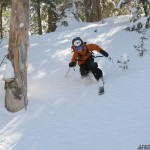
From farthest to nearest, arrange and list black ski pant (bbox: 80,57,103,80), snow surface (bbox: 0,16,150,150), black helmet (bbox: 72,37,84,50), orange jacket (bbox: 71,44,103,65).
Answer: orange jacket (bbox: 71,44,103,65) < black helmet (bbox: 72,37,84,50) < black ski pant (bbox: 80,57,103,80) < snow surface (bbox: 0,16,150,150)

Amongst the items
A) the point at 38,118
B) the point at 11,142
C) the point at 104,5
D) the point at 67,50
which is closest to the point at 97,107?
the point at 38,118

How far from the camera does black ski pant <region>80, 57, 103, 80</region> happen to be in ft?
28.7

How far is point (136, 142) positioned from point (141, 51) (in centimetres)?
450

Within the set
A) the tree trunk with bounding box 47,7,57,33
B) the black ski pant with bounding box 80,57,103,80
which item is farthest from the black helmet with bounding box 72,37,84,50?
the tree trunk with bounding box 47,7,57,33

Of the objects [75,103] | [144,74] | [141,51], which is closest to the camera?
[75,103]

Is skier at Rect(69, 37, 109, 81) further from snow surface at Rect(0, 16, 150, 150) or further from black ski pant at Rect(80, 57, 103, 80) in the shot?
snow surface at Rect(0, 16, 150, 150)

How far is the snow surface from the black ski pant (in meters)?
0.21

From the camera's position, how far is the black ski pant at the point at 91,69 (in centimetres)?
875

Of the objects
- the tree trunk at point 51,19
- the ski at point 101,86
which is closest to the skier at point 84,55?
the ski at point 101,86

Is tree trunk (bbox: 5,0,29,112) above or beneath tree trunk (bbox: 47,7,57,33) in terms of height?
beneath

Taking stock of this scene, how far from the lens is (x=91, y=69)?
8938 millimetres

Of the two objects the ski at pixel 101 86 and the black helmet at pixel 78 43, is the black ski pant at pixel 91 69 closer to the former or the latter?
the ski at pixel 101 86

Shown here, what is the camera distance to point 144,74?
8477 mm

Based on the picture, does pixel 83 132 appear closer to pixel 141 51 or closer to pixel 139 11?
pixel 141 51
